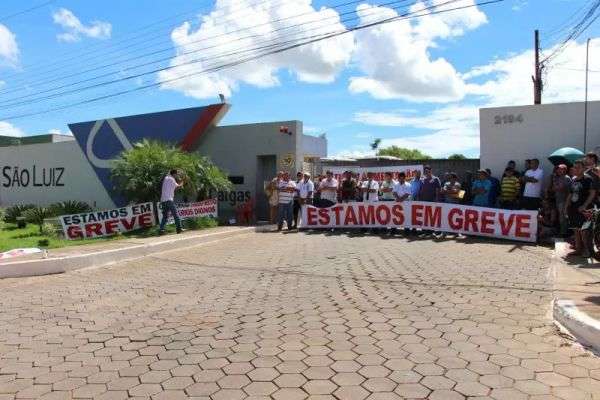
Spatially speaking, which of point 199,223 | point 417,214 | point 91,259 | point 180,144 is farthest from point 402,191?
point 180,144

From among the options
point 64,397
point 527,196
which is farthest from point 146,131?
point 64,397

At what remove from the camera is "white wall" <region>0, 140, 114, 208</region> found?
77.3 ft

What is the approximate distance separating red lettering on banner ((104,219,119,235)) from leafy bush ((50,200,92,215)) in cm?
676

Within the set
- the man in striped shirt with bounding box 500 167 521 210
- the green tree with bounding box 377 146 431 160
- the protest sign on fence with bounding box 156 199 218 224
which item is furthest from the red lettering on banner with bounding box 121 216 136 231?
the green tree with bounding box 377 146 431 160

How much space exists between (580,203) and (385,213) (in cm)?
509

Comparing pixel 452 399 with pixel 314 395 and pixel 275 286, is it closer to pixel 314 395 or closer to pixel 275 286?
pixel 314 395

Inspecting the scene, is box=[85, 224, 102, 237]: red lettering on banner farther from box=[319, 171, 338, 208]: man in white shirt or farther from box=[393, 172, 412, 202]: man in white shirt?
box=[393, 172, 412, 202]: man in white shirt

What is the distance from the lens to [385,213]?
579 inches

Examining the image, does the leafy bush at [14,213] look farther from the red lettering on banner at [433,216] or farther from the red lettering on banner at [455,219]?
the red lettering on banner at [455,219]

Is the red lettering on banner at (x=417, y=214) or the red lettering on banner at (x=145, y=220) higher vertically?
the red lettering on banner at (x=417, y=214)

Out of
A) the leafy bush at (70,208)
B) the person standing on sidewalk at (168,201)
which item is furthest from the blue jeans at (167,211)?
the leafy bush at (70,208)

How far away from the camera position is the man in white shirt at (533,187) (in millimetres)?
13359

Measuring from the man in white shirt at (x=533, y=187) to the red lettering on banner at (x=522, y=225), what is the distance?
3.70ft

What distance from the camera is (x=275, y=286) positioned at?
7.90 m
